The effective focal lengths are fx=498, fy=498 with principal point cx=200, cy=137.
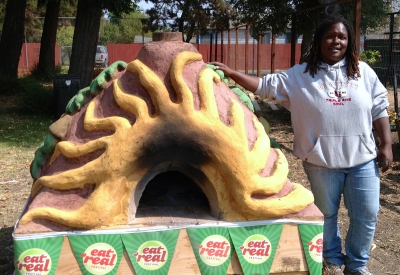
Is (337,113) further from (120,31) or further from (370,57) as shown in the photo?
(120,31)

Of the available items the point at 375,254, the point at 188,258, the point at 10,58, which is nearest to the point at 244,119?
the point at 188,258

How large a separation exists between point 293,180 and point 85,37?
683 cm

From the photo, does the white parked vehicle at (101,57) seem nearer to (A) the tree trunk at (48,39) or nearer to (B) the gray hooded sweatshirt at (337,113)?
(A) the tree trunk at (48,39)

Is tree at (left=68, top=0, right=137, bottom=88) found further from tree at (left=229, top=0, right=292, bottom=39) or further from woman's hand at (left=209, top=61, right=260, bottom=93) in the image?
woman's hand at (left=209, top=61, right=260, bottom=93)

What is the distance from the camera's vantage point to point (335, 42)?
2.87 meters

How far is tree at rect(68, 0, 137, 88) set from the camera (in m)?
11.0

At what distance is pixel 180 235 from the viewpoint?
2.54 metres

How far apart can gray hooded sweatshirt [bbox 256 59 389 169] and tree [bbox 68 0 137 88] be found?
349 inches

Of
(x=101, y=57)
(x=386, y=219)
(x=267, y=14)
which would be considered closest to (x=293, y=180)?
(x=386, y=219)

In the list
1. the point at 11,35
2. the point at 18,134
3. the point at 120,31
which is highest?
the point at 120,31

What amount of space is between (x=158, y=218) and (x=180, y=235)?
0.19m

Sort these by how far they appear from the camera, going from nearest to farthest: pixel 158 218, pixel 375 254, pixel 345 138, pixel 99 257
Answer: pixel 99 257 → pixel 158 218 → pixel 345 138 → pixel 375 254

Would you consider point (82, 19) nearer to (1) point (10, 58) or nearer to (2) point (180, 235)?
(1) point (10, 58)

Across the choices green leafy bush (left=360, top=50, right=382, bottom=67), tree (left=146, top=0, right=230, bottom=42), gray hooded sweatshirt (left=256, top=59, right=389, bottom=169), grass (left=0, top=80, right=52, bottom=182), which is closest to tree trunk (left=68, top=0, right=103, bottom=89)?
grass (left=0, top=80, right=52, bottom=182)
